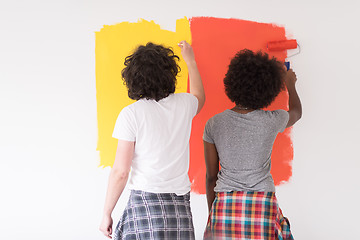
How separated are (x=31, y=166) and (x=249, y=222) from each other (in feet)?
3.45

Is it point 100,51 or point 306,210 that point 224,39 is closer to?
point 100,51

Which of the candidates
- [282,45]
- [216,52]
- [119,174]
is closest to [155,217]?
[119,174]

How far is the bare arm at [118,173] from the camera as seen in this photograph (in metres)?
1.08

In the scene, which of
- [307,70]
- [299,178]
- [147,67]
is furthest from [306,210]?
[147,67]

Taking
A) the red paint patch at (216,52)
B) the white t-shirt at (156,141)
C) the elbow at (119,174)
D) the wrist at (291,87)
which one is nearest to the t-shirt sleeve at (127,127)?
the white t-shirt at (156,141)

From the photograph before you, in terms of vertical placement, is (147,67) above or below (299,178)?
above

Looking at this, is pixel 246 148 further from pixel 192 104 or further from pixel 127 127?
pixel 127 127

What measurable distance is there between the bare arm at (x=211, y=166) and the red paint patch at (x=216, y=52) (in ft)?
0.92

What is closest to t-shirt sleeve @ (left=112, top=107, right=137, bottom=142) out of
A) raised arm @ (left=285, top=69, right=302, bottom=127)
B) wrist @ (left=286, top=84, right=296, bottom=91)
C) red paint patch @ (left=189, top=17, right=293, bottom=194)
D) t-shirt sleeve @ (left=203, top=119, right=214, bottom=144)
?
t-shirt sleeve @ (left=203, top=119, right=214, bottom=144)

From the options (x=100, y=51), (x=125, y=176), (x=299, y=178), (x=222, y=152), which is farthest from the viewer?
(x=299, y=178)

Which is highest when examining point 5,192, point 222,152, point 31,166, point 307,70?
point 307,70

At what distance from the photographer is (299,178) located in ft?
5.52

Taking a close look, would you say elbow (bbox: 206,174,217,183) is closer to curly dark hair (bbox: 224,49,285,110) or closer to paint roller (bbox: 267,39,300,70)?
curly dark hair (bbox: 224,49,285,110)

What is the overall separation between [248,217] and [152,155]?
418 millimetres
